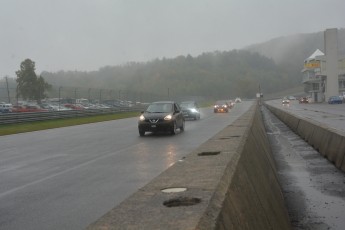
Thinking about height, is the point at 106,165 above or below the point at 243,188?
below

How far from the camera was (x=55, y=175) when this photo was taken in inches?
417

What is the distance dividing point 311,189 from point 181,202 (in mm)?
6578

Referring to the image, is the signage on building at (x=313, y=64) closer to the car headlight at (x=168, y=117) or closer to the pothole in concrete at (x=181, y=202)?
the car headlight at (x=168, y=117)

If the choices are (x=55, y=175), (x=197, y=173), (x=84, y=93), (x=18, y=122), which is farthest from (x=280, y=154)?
(x=84, y=93)

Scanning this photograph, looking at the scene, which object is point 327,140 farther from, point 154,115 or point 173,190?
point 173,190

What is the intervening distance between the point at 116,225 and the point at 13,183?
7.02 m

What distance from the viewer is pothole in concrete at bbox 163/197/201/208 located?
400 centimetres

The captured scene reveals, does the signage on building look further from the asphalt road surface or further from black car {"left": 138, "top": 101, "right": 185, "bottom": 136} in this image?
the asphalt road surface

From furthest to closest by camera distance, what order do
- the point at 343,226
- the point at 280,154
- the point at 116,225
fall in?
the point at 280,154, the point at 343,226, the point at 116,225

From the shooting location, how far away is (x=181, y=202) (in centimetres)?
408

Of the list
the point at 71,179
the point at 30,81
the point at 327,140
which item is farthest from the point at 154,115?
the point at 30,81

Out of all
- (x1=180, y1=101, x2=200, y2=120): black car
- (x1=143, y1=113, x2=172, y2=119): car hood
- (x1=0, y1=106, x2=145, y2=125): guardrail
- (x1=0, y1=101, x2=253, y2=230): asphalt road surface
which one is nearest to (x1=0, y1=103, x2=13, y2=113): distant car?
(x1=0, y1=106, x2=145, y2=125): guardrail

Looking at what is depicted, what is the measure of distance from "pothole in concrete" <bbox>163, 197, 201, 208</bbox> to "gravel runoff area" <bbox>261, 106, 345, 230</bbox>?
11.9ft

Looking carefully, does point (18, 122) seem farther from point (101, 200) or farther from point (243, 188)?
point (243, 188)
